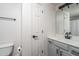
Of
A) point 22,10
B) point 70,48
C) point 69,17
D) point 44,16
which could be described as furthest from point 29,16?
point 70,48

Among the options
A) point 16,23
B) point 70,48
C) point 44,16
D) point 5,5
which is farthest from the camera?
point 44,16

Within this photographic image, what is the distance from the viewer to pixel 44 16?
191 centimetres

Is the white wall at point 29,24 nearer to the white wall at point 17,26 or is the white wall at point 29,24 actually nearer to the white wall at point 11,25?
the white wall at point 17,26

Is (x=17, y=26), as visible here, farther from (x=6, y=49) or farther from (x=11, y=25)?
(x=6, y=49)

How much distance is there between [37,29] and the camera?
175 cm

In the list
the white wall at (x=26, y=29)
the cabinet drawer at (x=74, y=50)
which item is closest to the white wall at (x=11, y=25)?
the white wall at (x=26, y=29)

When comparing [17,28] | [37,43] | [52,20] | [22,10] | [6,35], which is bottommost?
[37,43]

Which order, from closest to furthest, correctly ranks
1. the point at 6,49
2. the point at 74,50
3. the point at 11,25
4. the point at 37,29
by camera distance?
the point at 74,50, the point at 6,49, the point at 11,25, the point at 37,29

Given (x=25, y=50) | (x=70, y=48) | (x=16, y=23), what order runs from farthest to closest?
(x=25, y=50) < (x=16, y=23) < (x=70, y=48)

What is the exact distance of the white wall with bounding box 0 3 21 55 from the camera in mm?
1316

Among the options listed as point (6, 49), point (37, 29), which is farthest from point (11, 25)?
point (37, 29)

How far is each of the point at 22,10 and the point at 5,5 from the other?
0.32 meters

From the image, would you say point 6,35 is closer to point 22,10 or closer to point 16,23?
point 16,23

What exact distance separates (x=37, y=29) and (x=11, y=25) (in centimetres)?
59
